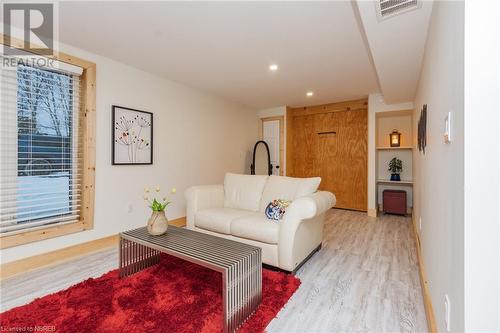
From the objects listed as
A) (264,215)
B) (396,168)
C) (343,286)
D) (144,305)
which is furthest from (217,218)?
(396,168)

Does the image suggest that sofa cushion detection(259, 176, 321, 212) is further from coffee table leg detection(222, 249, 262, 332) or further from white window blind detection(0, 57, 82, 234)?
white window blind detection(0, 57, 82, 234)

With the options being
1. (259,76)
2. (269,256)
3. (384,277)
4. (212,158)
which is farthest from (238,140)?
(384,277)

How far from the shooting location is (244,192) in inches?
122

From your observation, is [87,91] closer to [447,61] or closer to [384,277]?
[447,61]

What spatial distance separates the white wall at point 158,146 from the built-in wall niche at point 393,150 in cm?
297

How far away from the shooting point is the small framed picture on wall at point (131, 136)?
306 centimetres

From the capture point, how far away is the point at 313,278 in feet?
7.04

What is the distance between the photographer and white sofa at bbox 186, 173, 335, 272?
7.06ft

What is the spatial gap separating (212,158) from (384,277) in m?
3.31

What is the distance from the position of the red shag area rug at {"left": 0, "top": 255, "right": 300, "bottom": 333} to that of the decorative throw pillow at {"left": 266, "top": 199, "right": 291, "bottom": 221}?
20.9 inches

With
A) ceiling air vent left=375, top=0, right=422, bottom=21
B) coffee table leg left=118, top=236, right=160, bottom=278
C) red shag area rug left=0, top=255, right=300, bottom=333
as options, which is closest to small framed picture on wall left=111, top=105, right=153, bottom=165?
coffee table leg left=118, top=236, right=160, bottom=278

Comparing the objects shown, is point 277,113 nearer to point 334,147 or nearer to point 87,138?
point 334,147

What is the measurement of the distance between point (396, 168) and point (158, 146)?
452cm
